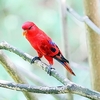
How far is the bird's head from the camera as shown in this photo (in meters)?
0.75

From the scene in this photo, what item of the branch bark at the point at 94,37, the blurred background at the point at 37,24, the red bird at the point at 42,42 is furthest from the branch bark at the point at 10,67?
the blurred background at the point at 37,24

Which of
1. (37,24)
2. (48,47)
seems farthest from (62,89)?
(37,24)

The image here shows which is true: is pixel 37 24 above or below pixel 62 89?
above

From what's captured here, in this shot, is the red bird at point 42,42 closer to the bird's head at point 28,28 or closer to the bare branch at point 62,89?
the bird's head at point 28,28

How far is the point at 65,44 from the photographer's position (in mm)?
948

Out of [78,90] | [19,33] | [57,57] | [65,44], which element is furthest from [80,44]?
[78,90]

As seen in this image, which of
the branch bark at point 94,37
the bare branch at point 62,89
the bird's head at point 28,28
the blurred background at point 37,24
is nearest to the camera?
the bare branch at point 62,89

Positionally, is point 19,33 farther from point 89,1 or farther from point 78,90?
point 78,90

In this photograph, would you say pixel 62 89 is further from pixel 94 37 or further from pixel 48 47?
pixel 94 37

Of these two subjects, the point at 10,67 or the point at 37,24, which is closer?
the point at 10,67

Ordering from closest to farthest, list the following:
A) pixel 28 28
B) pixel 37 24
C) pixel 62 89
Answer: pixel 62 89
pixel 28 28
pixel 37 24

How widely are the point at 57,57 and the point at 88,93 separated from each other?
21 cm

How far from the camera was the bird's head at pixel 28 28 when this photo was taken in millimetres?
748

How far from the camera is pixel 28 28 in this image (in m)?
0.75
